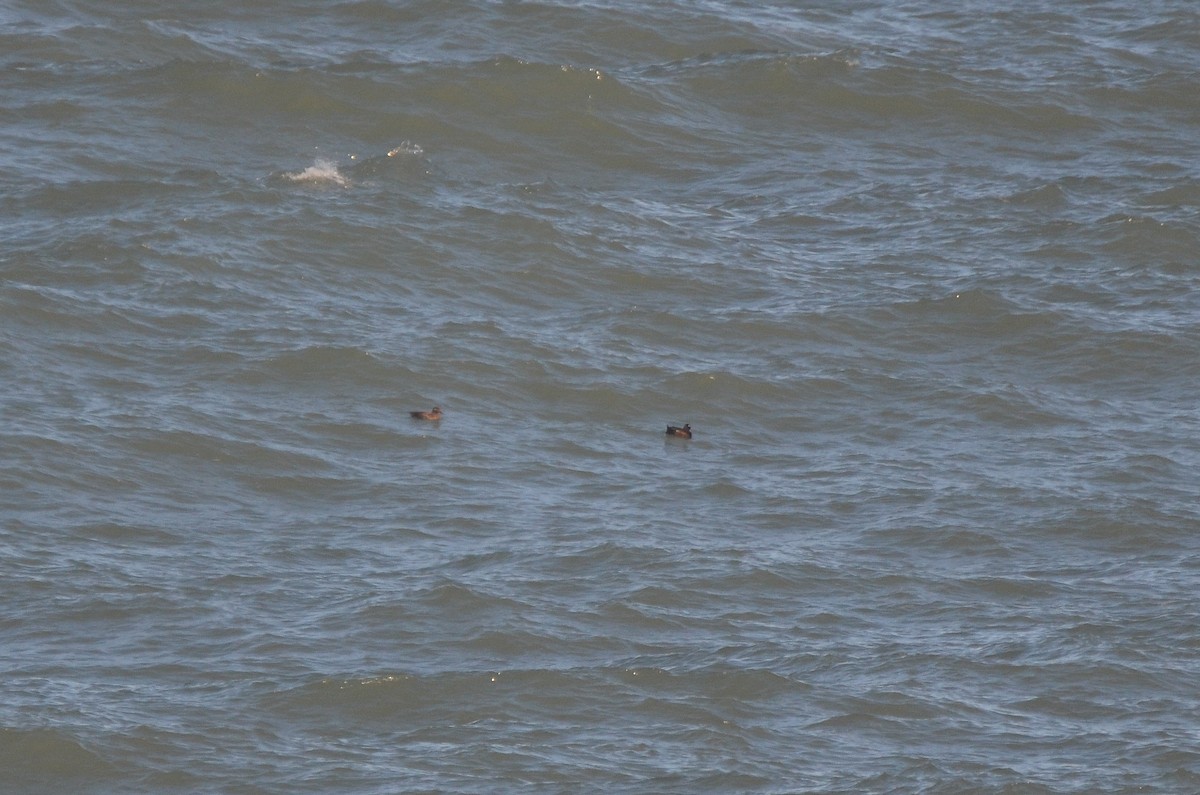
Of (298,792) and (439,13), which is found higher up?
(439,13)

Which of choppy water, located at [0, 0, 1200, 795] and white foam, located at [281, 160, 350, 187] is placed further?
white foam, located at [281, 160, 350, 187]

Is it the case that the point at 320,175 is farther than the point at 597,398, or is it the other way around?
the point at 320,175

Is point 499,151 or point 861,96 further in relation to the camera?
point 861,96

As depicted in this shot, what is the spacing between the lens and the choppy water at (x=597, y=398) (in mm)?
15188

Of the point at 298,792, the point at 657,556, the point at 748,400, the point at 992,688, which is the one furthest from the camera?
the point at 748,400

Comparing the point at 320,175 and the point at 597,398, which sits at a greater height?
the point at 320,175

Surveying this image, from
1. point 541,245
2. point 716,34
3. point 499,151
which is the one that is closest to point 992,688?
point 541,245

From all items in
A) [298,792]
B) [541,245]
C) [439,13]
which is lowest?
[298,792]

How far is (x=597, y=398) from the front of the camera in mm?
21141

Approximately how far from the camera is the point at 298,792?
46.1ft

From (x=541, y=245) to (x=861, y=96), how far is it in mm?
7421

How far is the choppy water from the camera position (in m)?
15.2

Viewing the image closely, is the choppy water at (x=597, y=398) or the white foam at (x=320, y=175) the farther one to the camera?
the white foam at (x=320, y=175)

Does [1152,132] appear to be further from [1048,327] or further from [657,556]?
[657,556]
